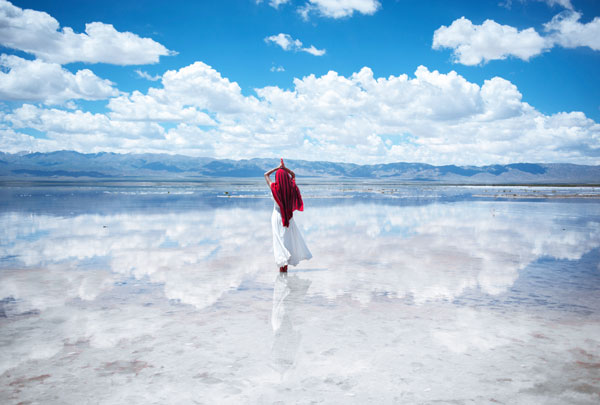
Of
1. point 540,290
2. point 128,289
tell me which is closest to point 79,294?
point 128,289

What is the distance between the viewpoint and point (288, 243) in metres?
9.48

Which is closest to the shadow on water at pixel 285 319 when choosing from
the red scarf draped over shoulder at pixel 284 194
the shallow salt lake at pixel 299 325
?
the shallow salt lake at pixel 299 325

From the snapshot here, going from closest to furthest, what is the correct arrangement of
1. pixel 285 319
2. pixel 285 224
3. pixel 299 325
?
pixel 299 325
pixel 285 319
pixel 285 224

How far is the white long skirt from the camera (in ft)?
30.6

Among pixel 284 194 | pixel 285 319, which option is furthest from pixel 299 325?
pixel 284 194

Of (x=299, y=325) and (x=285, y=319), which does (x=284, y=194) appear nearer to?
(x=285, y=319)

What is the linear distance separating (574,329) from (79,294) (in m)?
7.68

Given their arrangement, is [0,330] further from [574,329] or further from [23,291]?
→ [574,329]

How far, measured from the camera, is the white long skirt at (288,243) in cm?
932

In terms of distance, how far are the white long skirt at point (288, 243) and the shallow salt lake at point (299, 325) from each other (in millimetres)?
376

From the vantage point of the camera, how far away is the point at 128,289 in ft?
25.4

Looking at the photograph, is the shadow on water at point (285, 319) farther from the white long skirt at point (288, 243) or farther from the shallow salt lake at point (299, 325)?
the white long skirt at point (288, 243)

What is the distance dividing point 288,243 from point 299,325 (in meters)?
3.72

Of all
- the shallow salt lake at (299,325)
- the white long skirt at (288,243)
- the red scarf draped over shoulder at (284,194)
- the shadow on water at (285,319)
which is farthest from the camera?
the red scarf draped over shoulder at (284,194)
